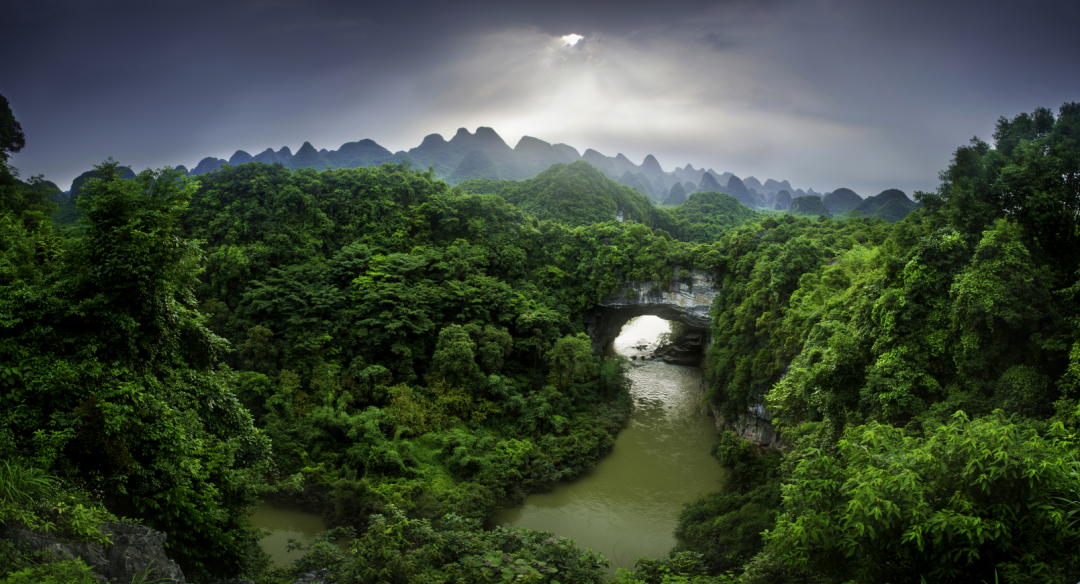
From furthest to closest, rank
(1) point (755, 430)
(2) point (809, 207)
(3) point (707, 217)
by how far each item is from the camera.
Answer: (2) point (809, 207), (3) point (707, 217), (1) point (755, 430)

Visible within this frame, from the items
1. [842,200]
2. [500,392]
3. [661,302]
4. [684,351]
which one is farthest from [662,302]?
[842,200]

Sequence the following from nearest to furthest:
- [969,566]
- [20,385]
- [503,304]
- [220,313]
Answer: [969,566] → [20,385] → [220,313] → [503,304]

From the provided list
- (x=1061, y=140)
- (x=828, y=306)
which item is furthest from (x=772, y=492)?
(x=1061, y=140)

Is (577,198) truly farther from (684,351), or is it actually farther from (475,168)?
(475,168)

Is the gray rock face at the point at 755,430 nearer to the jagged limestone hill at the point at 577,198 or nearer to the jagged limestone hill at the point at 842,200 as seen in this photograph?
the jagged limestone hill at the point at 577,198

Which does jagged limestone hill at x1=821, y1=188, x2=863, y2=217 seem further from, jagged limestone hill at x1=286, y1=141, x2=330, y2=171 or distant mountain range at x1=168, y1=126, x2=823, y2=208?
jagged limestone hill at x1=286, y1=141, x2=330, y2=171

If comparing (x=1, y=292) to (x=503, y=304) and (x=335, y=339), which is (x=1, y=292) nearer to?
(x=335, y=339)

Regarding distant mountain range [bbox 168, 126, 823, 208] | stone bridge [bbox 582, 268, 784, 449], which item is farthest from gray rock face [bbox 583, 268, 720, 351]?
distant mountain range [bbox 168, 126, 823, 208]
